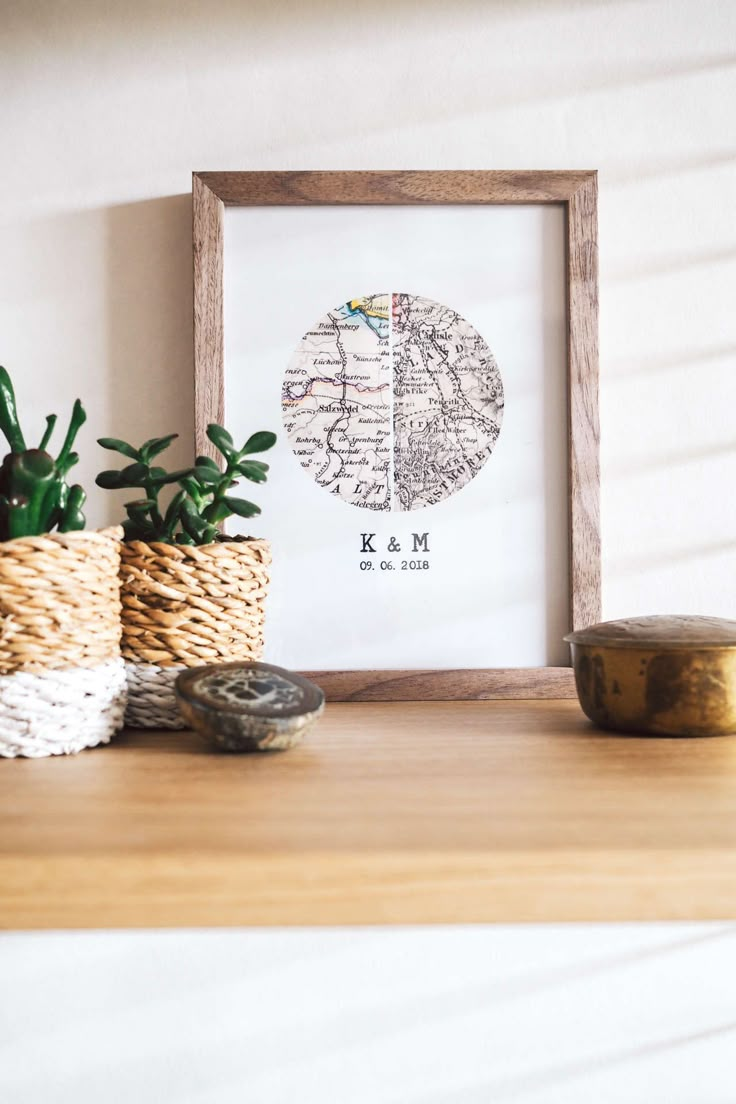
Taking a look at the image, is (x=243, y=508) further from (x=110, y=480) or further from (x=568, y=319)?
(x=568, y=319)

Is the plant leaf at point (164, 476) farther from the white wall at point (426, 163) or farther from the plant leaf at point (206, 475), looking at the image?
the white wall at point (426, 163)

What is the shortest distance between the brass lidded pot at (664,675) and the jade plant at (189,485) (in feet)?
0.96

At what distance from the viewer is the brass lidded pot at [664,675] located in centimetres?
62

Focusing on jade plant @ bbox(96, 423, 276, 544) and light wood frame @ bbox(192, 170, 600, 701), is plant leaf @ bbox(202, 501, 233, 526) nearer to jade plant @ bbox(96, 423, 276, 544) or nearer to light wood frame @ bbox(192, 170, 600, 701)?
jade plant @ bbox(96, 423, 276, 544)

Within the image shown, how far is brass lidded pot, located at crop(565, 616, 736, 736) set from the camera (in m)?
0.62

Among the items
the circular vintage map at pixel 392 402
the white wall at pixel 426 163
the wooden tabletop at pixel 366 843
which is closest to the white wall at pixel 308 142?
the white wall at pixel 426 163

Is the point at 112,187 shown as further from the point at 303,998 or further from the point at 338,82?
the point at 303,998

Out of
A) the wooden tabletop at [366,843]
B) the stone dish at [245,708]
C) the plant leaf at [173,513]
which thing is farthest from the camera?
the plant leaf at [173,513]

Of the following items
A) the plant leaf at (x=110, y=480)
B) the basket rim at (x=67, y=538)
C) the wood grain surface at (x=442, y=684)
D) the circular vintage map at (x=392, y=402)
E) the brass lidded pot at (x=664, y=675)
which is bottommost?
the wood grain surface at (x=442, y=684)

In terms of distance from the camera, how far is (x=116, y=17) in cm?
83

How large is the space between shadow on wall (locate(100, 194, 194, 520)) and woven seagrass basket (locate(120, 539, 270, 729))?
0.62 ft

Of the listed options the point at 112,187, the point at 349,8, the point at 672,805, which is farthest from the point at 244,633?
the point at 349,8

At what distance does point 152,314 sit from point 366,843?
0.59 m

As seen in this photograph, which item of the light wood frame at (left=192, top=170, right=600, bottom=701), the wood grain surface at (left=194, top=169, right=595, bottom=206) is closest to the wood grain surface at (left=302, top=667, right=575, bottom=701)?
the light wood frame at (left=192, top=170, right=600, bottom=701)
